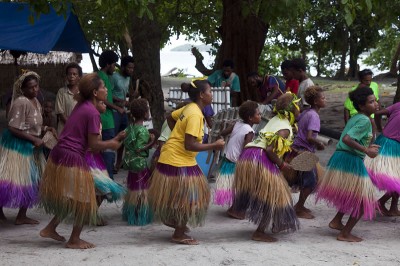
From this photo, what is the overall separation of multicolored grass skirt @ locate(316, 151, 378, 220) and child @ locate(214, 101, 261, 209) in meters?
1.05

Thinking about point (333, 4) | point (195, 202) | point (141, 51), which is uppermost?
point (333, 4)

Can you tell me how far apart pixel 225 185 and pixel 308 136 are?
1.02m

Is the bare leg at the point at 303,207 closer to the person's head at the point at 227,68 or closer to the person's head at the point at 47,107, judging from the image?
the person's head at the point at 47,107

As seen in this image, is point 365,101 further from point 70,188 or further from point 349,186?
point 70,188

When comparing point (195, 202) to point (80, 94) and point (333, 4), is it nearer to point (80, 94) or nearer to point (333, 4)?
point (80, 94)

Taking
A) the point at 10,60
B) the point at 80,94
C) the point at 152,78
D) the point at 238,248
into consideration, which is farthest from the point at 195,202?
the point at 10,60

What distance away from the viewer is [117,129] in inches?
386

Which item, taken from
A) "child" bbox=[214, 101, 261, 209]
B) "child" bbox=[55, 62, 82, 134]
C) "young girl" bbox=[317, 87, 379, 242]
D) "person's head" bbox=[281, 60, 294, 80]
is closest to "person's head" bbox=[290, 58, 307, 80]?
"person's head" bbox=[281, 60, 294, 80]

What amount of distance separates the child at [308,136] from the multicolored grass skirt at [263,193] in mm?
973

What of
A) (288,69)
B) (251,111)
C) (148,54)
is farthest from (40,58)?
(251,111)

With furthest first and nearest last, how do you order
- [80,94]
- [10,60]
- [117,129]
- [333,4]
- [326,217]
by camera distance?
[10,60]
[333,4]
[117,129]
[326,217]
[80,94]

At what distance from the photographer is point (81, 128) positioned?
6020mm

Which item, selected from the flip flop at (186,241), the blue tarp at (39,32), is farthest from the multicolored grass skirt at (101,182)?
the blue tarp at (39,32)

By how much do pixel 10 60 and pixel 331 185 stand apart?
1767cm
